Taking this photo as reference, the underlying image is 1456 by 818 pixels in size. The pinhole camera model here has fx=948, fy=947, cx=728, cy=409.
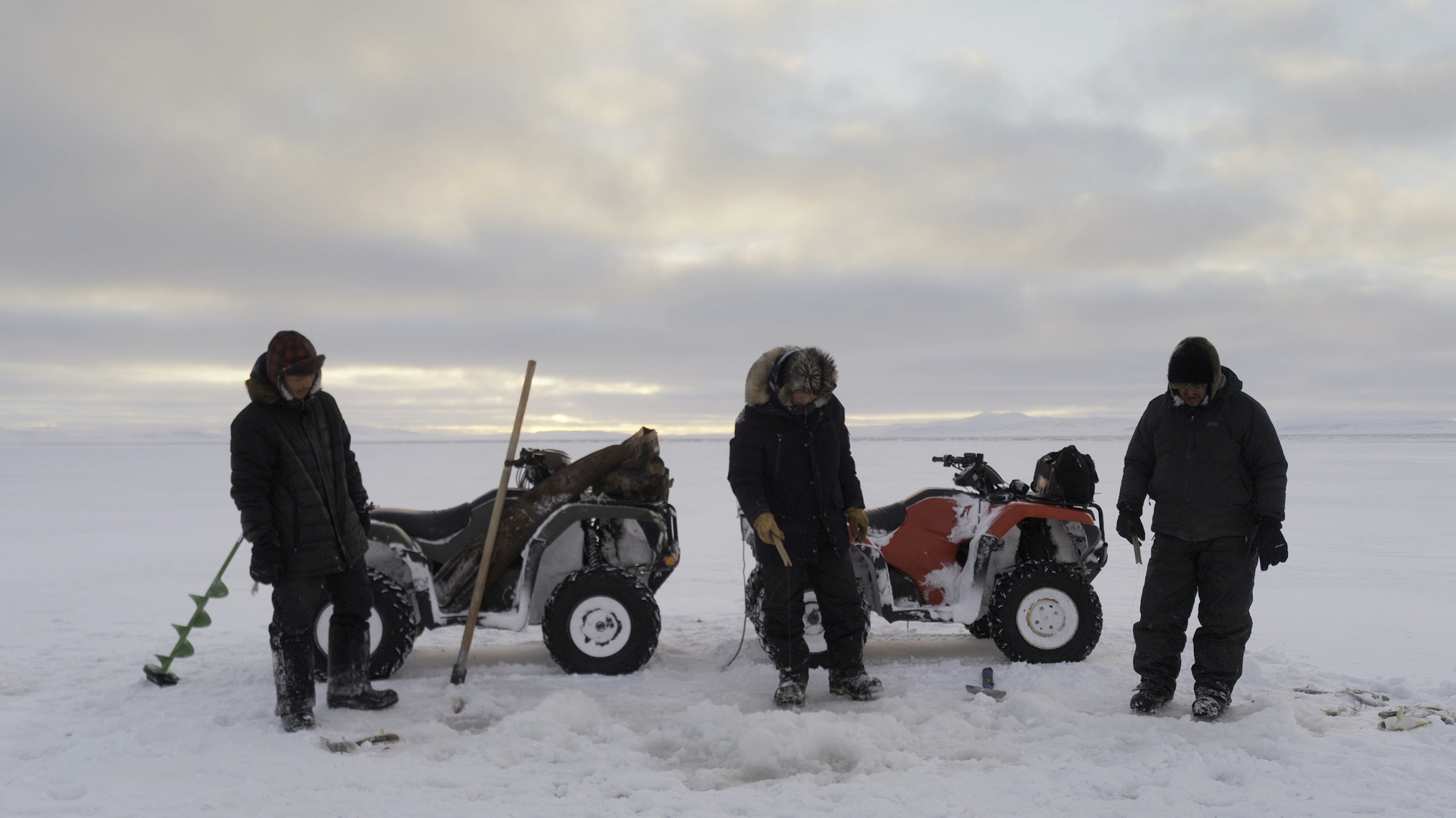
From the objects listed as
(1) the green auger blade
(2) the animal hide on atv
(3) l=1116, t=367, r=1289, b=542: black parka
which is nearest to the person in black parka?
(2) the animal hide on atv

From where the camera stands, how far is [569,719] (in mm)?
4340

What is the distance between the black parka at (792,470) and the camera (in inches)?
194

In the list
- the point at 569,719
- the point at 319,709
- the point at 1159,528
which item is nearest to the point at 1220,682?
the point at 1159,528

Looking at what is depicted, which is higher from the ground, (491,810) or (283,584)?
(283,584)

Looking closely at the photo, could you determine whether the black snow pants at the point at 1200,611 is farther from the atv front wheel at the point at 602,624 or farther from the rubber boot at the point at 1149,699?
the atv front wheel at the point at 602,624

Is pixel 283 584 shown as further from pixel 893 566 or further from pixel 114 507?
pixel 114 507

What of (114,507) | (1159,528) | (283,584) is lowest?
(114,507)

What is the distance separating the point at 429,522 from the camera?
568 cm

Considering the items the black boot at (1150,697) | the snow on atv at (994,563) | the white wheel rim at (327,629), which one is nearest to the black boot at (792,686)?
the snow on atv at (994,563)

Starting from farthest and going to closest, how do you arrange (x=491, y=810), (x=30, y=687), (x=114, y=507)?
(x=114, y=507) → (x=30, y=687) → (x=491, y=810)

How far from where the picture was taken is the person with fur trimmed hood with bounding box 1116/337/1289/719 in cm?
452

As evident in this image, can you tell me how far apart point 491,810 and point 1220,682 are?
11.1ft

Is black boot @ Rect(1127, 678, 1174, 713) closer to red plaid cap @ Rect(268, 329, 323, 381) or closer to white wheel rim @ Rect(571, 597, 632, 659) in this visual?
white wheel rim @ Rect(571, 597, 632, 659)

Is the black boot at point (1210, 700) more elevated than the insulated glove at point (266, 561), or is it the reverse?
the insulated glove at point (266, 561)
